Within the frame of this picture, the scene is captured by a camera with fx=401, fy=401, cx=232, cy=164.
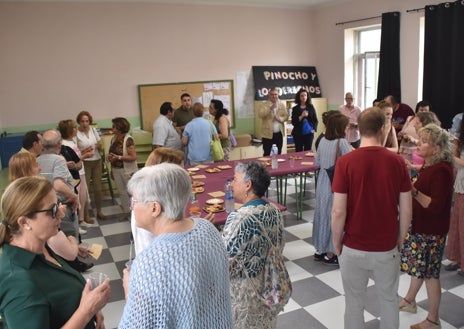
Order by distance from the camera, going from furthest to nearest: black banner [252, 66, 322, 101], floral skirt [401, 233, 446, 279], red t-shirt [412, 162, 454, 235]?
black banner [252, 66, 322, 101] < floral skirt [401, 233, 446, 279] < red t-shirt [412, 162, 454, 235]

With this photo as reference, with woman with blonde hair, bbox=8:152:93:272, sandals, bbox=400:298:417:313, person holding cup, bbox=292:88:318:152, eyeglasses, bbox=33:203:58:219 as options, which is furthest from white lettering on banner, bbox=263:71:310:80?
eyeglasses, bbox=33:203:58:219

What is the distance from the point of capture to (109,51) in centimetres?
723

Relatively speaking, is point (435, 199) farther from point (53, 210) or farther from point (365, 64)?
point (365, 64)

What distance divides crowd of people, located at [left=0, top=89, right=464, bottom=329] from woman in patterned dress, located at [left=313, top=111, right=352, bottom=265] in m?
0.01

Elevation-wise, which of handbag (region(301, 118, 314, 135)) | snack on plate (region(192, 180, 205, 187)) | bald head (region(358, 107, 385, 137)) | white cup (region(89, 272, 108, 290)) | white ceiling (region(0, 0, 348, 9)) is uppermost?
white ceiling (region(0, 0, 348, 9))

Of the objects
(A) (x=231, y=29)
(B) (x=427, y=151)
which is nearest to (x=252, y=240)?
(B) (x=427, y=151)

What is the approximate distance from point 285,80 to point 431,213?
6.57 m

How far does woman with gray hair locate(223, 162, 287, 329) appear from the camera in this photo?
196 cm

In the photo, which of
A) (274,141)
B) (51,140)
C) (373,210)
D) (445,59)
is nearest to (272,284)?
(373,210)

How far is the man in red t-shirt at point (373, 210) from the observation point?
2.30 m

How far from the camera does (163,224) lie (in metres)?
1.35

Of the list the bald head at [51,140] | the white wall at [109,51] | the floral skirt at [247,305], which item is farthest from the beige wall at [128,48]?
the floral skirt at [247,305]

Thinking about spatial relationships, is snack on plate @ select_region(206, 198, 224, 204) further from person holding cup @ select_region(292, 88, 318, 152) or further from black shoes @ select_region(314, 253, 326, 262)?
person holding cup @ select_region(292, 88, 318, 152)

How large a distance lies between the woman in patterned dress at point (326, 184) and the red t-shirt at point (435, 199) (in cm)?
103
